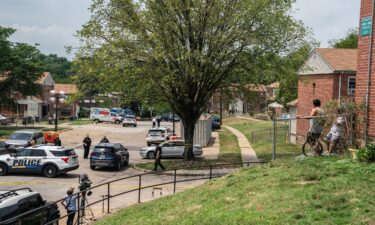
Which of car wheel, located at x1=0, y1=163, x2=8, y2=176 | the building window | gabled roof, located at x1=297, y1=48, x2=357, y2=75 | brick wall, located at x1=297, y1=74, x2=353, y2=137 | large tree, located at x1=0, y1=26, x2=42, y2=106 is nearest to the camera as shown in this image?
car wheel, located at x1=0, y1=163, x2=8, y2=176

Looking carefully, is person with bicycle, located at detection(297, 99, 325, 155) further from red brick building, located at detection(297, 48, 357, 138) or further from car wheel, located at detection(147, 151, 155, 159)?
car wheel, located at detection(147, 151, 155, 159)

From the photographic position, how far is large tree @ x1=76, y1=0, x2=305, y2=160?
82.2ft

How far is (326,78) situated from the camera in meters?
32.5

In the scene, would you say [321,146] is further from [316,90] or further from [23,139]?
[23,139]

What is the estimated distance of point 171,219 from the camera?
10039 mm

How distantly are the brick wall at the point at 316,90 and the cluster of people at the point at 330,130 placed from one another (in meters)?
16.9

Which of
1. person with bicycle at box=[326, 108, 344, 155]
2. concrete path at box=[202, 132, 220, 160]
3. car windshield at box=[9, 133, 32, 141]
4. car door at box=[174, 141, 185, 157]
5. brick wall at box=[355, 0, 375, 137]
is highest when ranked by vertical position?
brick wall at box=[355, 0, 375, 137]

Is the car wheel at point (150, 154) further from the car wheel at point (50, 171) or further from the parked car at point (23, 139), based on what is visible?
the car wheel at point (50, 171)

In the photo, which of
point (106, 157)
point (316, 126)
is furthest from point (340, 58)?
point (316, 126)

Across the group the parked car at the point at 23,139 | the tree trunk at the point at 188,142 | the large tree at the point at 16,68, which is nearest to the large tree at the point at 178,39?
the tree trunk at the point at 188,142

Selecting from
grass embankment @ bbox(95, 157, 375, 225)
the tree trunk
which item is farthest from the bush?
the tree trunk

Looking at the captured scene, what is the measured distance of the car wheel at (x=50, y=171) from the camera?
23.7m

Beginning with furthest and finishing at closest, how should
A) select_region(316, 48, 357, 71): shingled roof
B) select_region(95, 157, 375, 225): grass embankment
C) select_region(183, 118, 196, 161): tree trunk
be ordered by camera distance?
select_region(316, 48, 357, 71): shingled roof < select_region(183, 118, 196, 161): tree trunk < select_region(95, 157, 375, 225): grass embankment

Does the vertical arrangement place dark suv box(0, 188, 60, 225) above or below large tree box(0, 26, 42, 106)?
below
